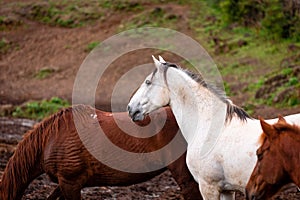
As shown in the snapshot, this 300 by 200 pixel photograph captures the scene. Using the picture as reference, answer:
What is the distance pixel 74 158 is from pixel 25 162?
1.79ft

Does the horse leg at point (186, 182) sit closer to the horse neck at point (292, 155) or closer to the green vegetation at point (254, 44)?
the horse neck at point (292, 155)

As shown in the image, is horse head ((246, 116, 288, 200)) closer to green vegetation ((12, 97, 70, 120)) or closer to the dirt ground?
the dirt ground

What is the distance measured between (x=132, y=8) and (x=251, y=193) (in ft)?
64.4

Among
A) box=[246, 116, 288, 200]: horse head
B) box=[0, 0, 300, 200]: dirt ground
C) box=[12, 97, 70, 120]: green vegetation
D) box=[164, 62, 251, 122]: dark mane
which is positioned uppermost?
box=[164, 62, 251, 122]: dark mane

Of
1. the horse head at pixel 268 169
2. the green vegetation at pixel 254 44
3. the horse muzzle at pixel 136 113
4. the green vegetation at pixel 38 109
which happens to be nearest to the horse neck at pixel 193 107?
the horse muzzle at pixel 136 113

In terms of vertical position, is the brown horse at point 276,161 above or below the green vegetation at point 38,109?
above

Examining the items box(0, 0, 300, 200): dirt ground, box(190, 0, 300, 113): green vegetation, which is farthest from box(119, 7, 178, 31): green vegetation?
box(190, 0, 300, 113): green vegetation

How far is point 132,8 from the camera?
943 inches

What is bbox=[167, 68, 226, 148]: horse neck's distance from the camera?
599cm

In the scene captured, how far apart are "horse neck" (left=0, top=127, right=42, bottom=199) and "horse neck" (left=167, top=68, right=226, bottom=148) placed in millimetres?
1537

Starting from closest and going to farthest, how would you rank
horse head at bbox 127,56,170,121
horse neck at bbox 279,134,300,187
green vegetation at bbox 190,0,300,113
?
horse neck at bbox 279,134,300,187, horse head at bbox 127,56,170,121, green vegetation at bbox 190,0,300,113

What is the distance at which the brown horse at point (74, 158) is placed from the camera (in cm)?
647

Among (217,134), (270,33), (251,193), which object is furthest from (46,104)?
(251,193)

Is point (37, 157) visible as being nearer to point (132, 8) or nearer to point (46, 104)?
point (46, 104)
